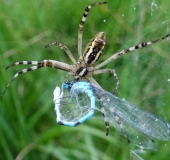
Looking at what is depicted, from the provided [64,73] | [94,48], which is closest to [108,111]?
[94,48]

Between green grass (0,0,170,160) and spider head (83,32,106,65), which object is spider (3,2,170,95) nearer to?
spider head (83,32,106,65)

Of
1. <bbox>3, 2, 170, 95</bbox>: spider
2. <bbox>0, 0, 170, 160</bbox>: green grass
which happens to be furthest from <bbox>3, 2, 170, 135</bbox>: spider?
<bbox>0, 0, 170, 160</bbox>: green grass

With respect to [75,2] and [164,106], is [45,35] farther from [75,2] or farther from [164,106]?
[164,106]

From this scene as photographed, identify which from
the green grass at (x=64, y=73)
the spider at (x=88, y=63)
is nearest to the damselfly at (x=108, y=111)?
the spider at (x=88, y=63)

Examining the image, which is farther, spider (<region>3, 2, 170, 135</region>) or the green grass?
the green grass

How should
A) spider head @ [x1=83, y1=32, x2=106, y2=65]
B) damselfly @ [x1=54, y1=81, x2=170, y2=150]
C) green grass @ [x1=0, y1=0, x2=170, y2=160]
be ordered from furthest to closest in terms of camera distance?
green grass @ [x1=0, y1=0, x2=170, y2=160]
spider head @ [x1=83, y1=32, x2=106, y2=65]
damselfly @ [x1=54, y1=81, x2=170, y2=150]

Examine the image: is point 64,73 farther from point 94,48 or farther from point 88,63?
point 94,48

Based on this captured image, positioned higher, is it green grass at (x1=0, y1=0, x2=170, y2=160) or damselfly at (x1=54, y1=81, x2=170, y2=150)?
green grass at (x1=0, y1=0, x2=170, y2=160)

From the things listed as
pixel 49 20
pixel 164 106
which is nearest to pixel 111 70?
pixel 164 106
